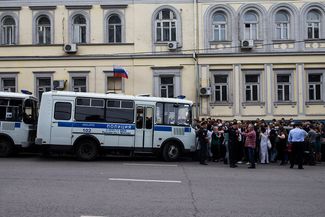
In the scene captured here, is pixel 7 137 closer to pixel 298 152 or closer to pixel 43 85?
pixel 43 85

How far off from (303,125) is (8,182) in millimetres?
13068

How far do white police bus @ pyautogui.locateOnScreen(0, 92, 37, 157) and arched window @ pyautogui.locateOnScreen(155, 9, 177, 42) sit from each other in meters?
11.1

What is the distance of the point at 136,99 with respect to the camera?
18.3 m

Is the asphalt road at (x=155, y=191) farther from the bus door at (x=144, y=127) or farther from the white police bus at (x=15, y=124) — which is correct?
the white police bus at (x=15, y=124)

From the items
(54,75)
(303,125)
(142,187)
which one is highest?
(54,75)

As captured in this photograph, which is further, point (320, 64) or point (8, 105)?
point (320, 64)

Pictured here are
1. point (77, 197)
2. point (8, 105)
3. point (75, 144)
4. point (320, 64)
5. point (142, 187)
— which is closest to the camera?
point (77, 197)

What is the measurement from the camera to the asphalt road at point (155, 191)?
8.55 meters

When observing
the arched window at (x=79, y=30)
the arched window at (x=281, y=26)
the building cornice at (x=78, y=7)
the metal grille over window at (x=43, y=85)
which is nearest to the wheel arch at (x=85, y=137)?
the metal grille over window at (x=43, y=85)

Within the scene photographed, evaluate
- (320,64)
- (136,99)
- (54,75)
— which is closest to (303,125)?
(136,99)

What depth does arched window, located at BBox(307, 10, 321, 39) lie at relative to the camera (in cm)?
2741

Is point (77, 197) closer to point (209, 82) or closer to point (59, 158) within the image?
point (59, 158)

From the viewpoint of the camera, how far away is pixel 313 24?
27453 mm

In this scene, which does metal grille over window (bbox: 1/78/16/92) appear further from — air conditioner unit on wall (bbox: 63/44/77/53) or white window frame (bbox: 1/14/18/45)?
air conditioner unit on wall (bbox: 63/44/77/53)
